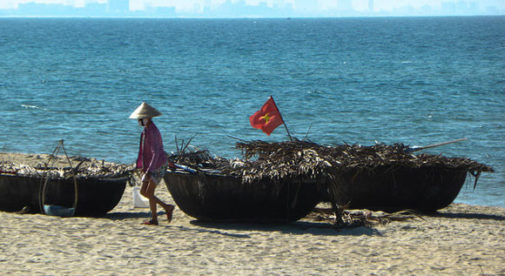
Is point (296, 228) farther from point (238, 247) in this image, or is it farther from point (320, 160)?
point (238, 247)

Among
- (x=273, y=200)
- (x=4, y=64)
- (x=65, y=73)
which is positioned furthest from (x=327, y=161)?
(x=4, y=64)

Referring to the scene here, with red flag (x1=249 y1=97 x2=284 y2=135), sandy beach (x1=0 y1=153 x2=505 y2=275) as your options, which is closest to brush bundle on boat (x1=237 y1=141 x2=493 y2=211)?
red flag (x1=249 y1=97 x2=284 y2=135)

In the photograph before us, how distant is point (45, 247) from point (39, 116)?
71.2 ft

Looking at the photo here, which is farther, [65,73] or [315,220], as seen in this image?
[65,73]

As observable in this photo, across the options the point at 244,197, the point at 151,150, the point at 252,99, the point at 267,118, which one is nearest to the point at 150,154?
the point at 151,150

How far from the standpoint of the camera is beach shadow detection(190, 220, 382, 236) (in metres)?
10.1

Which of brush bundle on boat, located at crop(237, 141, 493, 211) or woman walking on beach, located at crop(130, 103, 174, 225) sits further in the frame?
brush bundle on boat, located at crop(237, 141, 493, 211)

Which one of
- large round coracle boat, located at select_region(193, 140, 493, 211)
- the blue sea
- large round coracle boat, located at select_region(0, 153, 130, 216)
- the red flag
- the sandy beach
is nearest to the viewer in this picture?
the sandy beach

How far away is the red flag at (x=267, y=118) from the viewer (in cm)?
1191

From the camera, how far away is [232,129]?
26.3 metres

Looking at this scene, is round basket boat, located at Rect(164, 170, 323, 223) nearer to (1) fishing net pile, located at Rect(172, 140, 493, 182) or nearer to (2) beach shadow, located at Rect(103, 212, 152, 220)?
(1) fishing net pile, located at Rect(172, 140, 493, 182)

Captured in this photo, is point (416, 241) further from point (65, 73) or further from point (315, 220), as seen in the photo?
point (65, 73)

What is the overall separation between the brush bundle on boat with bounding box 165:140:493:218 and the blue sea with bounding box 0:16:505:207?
352 cm

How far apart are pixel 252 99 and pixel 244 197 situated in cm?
2690
